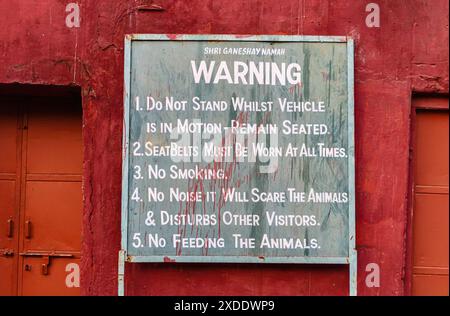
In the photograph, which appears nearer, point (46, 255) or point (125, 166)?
point (125, 166)

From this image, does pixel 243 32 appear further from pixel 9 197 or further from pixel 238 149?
pixel 9 197

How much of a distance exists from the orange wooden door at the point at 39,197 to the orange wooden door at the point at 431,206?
2.91 meters

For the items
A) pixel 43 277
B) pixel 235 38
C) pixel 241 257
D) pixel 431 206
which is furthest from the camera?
pixel 43 277

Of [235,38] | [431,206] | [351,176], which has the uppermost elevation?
[235,38]

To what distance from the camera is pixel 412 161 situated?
4.40 m

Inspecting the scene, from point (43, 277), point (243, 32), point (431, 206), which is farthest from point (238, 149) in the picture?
point (43, 277)

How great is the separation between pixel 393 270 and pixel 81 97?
2.94 metres

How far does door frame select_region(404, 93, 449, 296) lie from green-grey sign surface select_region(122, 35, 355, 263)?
529 millimetres

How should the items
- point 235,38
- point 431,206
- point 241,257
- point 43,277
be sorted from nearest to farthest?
point 241,257 < point 235,38 < point 431,206 < point 43,277

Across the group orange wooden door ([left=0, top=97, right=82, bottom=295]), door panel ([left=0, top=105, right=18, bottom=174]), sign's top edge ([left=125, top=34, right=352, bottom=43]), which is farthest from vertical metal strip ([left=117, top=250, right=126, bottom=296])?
sign's top edge ([left=125, top=34, right=352, bottom=43])

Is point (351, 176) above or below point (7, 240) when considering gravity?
above

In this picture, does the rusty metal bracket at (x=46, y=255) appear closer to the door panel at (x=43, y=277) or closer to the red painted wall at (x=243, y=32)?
the door panel at (x=43, y=277)

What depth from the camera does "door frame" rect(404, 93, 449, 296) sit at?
14.4 ft

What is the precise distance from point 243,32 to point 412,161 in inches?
68.8
